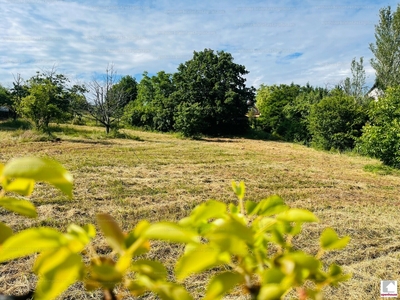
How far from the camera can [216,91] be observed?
752 inches

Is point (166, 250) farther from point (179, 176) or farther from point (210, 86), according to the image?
point (210, 86)

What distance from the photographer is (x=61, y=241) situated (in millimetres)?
248

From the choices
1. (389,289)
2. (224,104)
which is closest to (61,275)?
(389,289)

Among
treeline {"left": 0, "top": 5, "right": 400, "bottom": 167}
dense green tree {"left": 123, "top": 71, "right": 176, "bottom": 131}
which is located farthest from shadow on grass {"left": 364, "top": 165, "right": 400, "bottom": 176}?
dense green tree {"left": 123, "top": 71, "right": 176, "bottom": 131}

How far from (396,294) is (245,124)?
59.1 ft

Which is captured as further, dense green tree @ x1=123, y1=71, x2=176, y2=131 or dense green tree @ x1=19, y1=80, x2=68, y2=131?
dense green tree @ x1=123, y1=71, x2=176, y2=131

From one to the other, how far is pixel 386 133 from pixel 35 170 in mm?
9280

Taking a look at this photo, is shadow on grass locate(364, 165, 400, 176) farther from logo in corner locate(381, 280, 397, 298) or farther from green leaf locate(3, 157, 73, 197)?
green leaf locate(3, 157, 73, 197)

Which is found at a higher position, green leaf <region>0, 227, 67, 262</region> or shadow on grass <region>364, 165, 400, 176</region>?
green leaf <region>0, 227, 67, 262</region>

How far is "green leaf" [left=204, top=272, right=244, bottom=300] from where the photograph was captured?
0.26 meters

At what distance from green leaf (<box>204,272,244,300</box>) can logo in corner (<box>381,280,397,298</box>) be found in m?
2.90

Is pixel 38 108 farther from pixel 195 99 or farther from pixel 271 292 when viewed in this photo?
pixel 271 292

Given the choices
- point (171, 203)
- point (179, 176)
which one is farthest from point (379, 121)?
point (171, 203)

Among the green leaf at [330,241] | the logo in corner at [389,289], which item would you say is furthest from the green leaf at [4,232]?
the logo in corner at [389,289]
